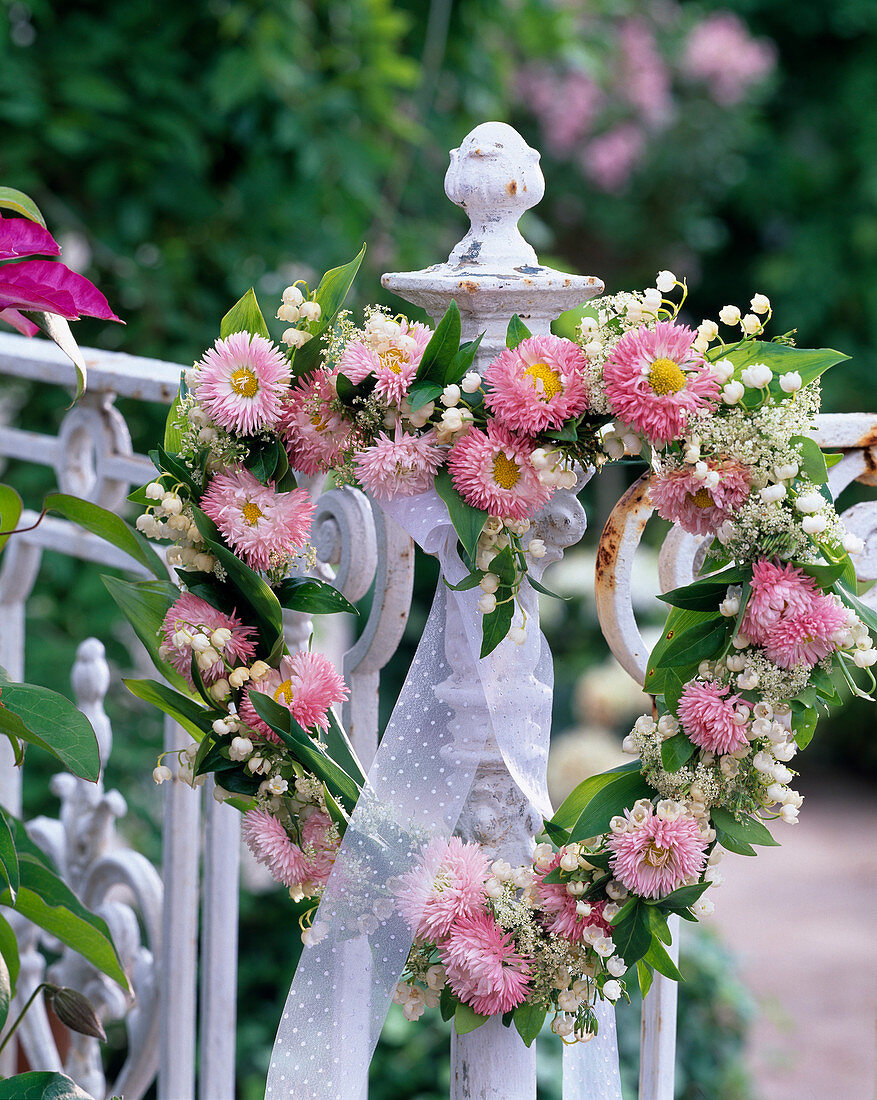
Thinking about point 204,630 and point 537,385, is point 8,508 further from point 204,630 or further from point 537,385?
point 537,385

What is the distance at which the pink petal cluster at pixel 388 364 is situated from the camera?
0.76m

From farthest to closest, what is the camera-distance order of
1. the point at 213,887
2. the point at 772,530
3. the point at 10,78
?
the point at 10,78
the point at 213,887
the point at 772,530

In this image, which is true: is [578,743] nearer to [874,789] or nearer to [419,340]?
[874,789]

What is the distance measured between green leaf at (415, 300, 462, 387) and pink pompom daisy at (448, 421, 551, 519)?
5cm

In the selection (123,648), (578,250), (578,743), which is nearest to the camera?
(123,648)

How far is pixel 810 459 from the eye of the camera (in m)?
0.74

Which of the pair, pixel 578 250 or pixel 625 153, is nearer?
pixel 625 153

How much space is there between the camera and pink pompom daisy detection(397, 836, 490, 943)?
2.53 ft

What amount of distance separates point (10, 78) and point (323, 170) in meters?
0.59

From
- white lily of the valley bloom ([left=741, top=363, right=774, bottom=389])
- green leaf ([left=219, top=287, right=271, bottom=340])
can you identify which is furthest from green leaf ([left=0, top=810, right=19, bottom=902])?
white lily of the valley bloom ([left=741, top=363, right=774, bottom=389])

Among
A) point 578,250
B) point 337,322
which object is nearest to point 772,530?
point 337,322

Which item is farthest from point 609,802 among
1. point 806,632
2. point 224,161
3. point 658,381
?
point 224,161

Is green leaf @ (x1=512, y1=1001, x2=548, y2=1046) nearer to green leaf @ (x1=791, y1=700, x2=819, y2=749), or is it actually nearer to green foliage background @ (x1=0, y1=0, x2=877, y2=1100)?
green leaf @ (x1=791, y1=700, x2=819, y2=749)

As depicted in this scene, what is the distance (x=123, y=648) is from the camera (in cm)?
225
